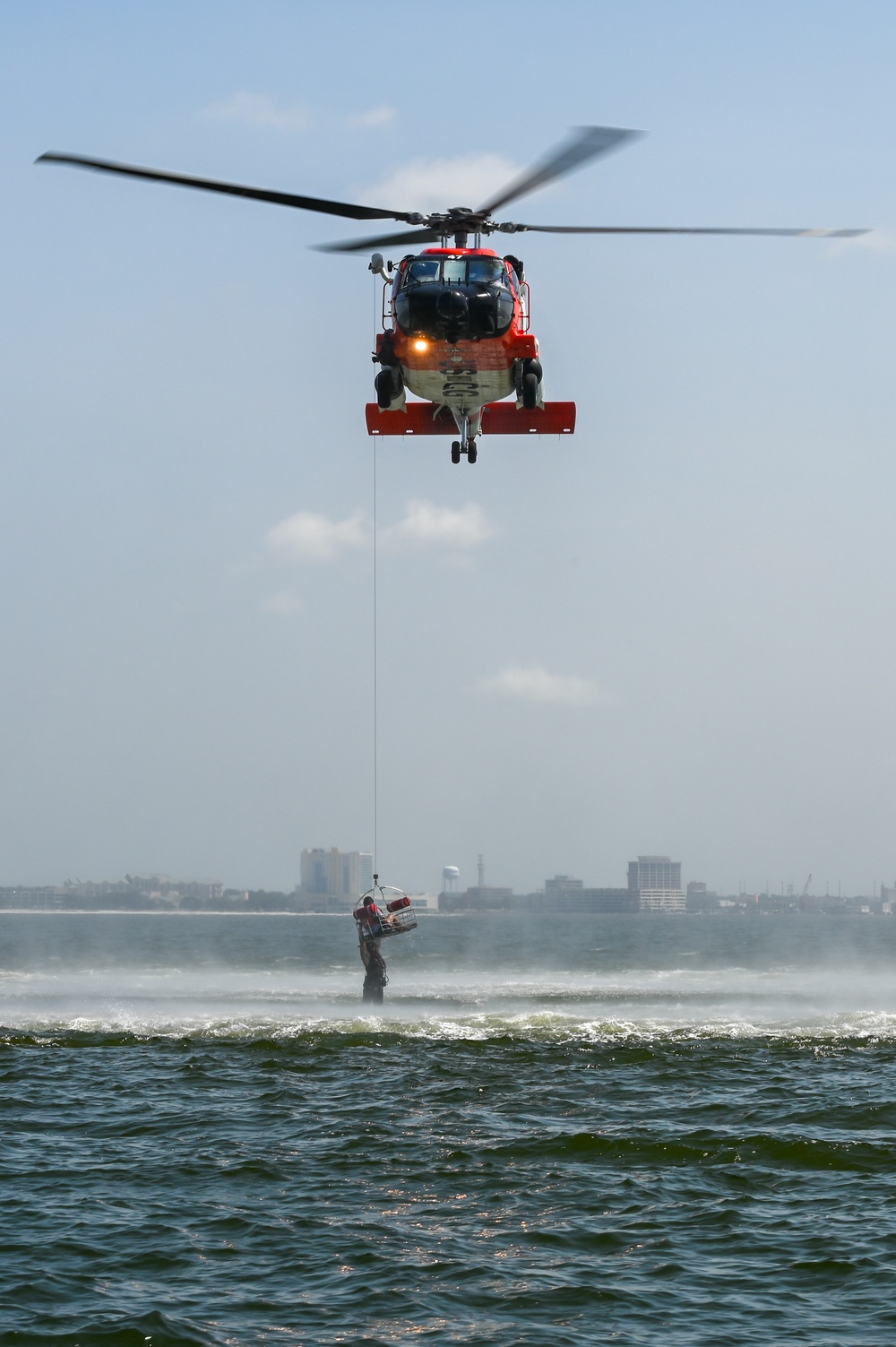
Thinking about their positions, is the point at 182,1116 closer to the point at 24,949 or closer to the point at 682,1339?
the point at 682,1339

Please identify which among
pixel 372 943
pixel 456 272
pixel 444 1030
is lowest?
pixel 444 1030

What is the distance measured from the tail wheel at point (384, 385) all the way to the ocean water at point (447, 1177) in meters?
12.9

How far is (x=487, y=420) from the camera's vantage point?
27219mm

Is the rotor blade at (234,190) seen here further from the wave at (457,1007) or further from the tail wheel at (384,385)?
the wave at (457,1007)

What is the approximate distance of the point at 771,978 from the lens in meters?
62.4

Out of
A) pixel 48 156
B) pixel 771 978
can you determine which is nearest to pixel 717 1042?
pixel 48 156

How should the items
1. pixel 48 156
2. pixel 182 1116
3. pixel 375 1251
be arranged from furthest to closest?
pixel 182 1116 → pixel 48 156 → pixel 375 1251

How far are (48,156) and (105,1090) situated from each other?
683 inches

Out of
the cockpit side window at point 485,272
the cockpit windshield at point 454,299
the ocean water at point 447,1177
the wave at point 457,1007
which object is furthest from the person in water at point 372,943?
the cockpit side window at point 485,272

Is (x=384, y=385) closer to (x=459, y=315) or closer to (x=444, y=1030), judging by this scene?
(x=459, y=315)

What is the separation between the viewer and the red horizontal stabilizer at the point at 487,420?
1060 inches

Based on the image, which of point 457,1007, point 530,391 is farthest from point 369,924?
point 530,391

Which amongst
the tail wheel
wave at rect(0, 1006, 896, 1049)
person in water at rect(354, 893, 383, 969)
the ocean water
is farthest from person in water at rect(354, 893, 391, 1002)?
the tail wheel

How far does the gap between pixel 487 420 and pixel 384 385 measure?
12.1 feet
